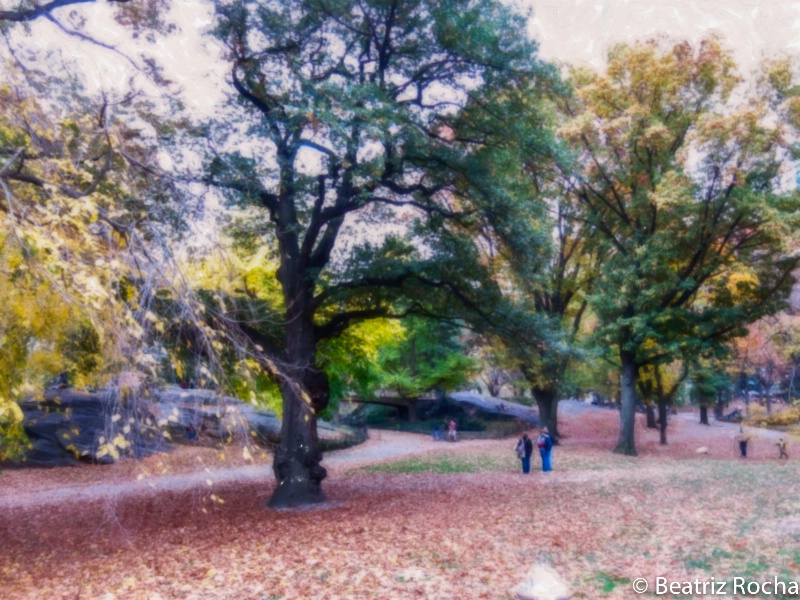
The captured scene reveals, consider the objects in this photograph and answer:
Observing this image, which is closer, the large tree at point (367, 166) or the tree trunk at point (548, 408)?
the large tree at point (367, 166)

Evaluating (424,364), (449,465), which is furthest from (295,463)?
(424,364)

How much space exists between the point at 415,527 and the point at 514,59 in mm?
Answer: 8874

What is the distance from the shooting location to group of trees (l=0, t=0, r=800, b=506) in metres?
5.60

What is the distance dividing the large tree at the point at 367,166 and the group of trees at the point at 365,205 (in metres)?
0.05

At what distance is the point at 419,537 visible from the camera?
9258 millimetres

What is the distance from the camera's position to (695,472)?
55.4 feet

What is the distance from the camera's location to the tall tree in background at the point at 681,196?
20.3 m

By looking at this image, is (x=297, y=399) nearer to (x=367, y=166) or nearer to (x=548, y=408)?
(x=367, y=166)

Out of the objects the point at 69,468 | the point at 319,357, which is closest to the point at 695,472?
the point at 319,357

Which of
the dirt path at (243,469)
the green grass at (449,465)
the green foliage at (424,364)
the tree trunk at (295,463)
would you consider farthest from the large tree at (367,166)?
the green foliage at (424,364)

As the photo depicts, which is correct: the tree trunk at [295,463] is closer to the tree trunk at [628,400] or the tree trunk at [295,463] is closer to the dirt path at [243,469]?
the dirt path at [243,469]

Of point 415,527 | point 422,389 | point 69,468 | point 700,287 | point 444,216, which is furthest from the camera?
point 422,389

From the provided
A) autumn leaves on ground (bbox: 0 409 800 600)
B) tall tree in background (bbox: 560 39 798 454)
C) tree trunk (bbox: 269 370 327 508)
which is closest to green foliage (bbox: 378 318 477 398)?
tall tree in background (bbox: 560 39 798 454)

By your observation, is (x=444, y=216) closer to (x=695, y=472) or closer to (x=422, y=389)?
(x=695, y=472)
